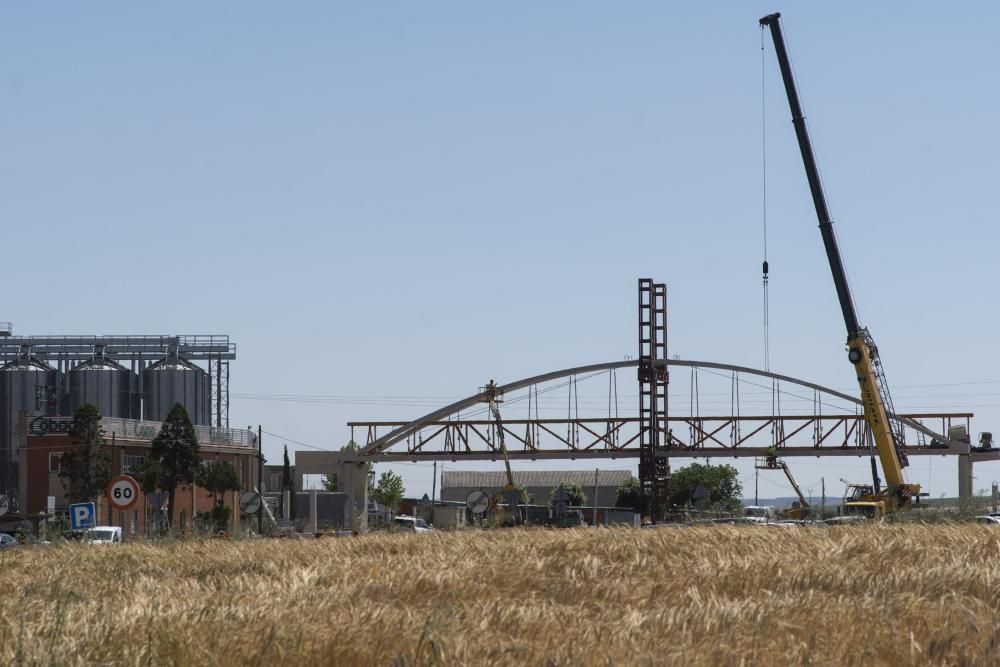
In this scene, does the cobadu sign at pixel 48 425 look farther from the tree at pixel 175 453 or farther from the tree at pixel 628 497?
the tree at pixel 628 497

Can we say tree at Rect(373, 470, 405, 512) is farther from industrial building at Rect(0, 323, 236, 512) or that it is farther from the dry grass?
the dry grass

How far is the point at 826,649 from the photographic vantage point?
11.4 m

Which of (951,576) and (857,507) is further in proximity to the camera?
(857,507)

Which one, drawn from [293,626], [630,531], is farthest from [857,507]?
[293,626]

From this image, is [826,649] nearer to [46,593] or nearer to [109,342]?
[46,593]

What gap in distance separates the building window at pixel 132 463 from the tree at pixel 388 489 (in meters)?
Result: 46.1

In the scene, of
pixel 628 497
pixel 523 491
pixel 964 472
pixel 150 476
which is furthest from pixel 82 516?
pixel 628 497

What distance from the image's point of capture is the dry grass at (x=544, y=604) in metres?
11.2

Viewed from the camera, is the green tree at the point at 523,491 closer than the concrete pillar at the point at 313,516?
No

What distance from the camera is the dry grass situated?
11.2m

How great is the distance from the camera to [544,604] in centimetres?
1391

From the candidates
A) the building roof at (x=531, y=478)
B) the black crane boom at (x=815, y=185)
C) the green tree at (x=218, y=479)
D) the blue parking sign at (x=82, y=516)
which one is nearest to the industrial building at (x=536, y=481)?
the building roof at (x=531, y=478)

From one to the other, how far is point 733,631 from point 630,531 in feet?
56.0

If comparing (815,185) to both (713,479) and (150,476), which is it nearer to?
(150,476)
